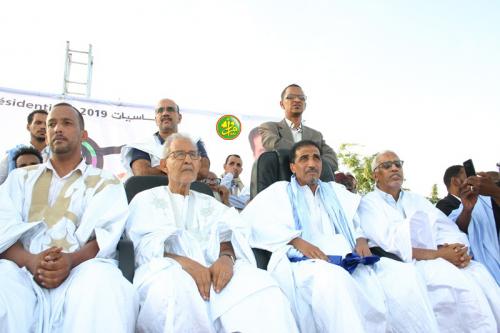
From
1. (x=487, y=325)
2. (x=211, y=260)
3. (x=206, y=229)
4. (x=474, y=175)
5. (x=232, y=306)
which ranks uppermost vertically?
(x=474, y=175)

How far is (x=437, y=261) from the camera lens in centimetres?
353

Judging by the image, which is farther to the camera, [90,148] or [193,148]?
[90,148]

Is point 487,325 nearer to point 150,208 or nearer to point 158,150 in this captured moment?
point 150,208

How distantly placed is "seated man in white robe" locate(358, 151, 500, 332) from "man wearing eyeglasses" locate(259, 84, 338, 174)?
29.0 inches

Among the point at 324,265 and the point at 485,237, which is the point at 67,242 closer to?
the point at 324,265

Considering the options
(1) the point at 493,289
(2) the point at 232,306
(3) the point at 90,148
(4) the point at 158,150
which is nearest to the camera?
(2) the point at 232,306

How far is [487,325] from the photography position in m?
3.23

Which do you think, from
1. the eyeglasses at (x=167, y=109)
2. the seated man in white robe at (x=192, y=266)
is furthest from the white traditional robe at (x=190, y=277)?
the eyeglasses at (x=167, y=109)

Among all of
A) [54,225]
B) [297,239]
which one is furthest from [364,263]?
[54,225]

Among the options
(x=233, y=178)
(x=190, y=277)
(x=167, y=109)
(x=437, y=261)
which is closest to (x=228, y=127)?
(x=233, y=178)

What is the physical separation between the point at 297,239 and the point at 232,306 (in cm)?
98

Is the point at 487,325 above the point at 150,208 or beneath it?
beneath

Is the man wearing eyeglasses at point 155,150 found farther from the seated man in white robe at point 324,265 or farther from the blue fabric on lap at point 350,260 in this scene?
the blue fabric on lap at point 350,260

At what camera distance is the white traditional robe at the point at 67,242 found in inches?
84.5
